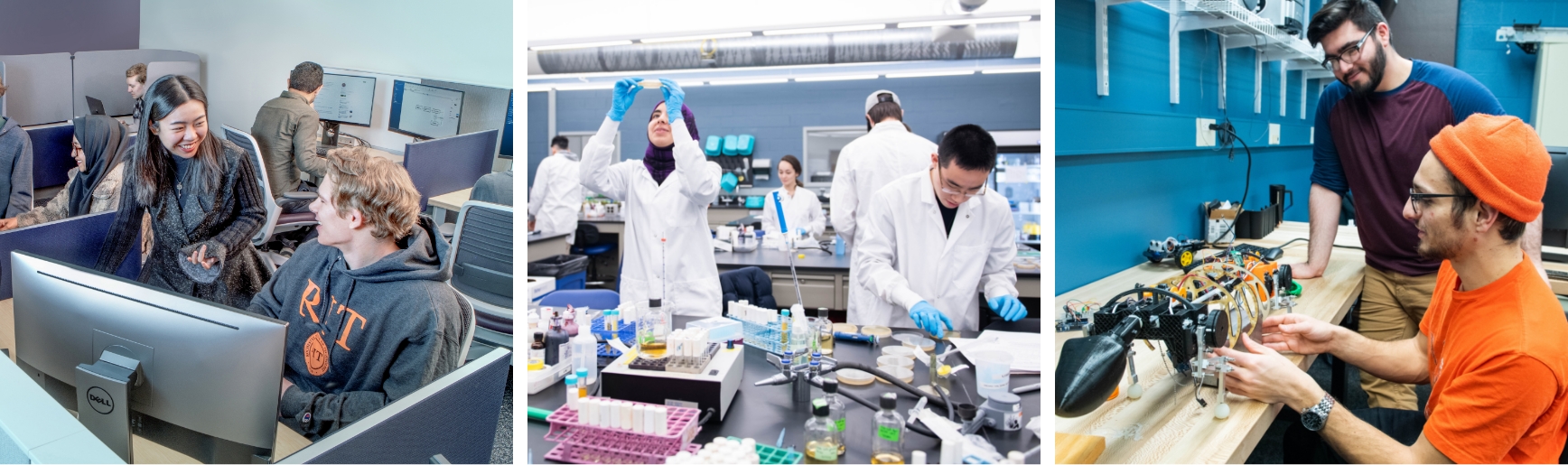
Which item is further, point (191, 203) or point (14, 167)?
point (14, 167)

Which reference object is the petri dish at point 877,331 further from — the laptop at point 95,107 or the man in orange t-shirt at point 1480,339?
the laptop at point 95,107

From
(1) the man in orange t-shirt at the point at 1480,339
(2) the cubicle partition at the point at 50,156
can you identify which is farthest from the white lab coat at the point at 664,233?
(1) the man in orange t-shirt at the point at 1480,339

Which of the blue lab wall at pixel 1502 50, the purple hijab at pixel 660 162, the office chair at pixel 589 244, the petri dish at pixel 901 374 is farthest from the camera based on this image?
the office chair at pixel 589 244

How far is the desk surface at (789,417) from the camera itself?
1274 millimetres

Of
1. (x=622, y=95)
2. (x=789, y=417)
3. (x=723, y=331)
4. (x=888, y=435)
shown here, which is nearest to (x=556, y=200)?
(x=622, y=95)

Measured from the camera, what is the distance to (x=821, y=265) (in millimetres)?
3375

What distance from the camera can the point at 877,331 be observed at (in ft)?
6.19

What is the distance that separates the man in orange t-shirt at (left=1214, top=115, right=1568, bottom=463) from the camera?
1.21m

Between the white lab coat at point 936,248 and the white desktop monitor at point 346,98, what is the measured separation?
57.7 inches

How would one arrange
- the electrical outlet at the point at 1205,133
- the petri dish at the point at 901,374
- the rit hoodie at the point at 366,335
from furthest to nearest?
the electrical outlet at the point at 1205,133, the petri dish at the point at 901,374, the rit hoodie at the point at 366,335

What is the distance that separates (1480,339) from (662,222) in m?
2.34

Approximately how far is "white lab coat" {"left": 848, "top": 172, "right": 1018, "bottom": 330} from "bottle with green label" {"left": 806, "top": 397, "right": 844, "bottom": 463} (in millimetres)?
1014

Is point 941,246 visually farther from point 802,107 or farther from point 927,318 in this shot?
point 802,107

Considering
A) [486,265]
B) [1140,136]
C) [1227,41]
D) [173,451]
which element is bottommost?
[173,451]
